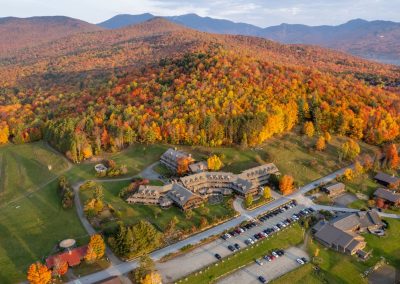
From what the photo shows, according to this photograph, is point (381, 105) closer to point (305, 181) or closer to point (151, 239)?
point (305, 181)

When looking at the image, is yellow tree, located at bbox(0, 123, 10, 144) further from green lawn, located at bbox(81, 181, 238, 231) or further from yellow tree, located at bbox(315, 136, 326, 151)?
yellow tree, located at bbox(315, 136, 326, 151)

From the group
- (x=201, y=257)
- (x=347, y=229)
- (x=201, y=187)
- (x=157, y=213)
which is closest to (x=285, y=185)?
(x=347, y=229)

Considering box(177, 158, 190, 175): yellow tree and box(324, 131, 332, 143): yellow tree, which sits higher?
box(324, 131, 332, 143): yellow tree

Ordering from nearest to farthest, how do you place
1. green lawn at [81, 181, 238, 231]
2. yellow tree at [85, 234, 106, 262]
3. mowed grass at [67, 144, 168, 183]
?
yellow tree at [85, 234, 106, 262] → green lawn at [81, 181, 238, 231] → mowed grass at [67, 144, 168, 183]

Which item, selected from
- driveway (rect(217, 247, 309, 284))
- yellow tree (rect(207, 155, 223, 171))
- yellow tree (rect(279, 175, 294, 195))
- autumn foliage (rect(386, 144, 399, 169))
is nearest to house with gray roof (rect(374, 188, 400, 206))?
autumn foliage (rect(386, 144, 399, 169))

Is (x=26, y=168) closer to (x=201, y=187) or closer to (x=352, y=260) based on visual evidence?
(x=201, y=187)
